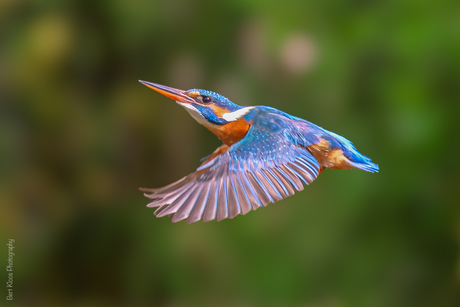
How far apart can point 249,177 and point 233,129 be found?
84 millimetres

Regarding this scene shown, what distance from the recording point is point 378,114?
148 cm

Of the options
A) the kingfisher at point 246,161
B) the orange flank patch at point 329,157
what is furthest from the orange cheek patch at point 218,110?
the orange flank patch at point 329,157

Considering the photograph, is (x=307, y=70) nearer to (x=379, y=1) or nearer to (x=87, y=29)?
(x=379, y=1)

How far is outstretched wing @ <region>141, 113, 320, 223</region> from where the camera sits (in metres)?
0.45

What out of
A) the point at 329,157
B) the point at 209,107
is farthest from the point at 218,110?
the point at 329,157

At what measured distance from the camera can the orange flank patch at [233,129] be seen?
559 mm

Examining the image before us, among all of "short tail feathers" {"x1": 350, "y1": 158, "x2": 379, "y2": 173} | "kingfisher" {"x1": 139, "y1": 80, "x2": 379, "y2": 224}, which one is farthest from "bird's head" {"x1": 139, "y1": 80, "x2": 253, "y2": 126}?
"short tail feathers" {"x1": 350, "y1": 158, "x2": 379, "y2": 173}

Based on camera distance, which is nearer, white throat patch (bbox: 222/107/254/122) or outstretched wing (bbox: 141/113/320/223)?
outstretched wing (bbox: 141/113/320/223)

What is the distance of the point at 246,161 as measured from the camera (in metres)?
0.51

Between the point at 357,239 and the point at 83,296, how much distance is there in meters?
0.87

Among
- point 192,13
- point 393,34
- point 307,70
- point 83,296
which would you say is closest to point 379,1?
point 393,34

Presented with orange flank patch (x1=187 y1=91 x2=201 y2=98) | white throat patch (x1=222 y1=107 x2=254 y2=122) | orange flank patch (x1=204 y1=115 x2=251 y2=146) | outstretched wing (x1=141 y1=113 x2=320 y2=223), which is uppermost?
orange flank patch (x1=187 y1=91 x2=201 y2=98)

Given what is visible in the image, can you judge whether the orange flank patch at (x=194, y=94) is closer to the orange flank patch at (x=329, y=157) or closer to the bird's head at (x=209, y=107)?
the bird's head at (x=209, y=107)

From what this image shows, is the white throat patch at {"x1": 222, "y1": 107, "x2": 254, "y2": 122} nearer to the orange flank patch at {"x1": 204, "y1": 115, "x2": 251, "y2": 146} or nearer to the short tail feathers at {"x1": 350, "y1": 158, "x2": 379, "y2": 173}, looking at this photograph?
the orange flank patch at {"x1": 204, "y1": 115, "x2": 251, "y2": 146}
